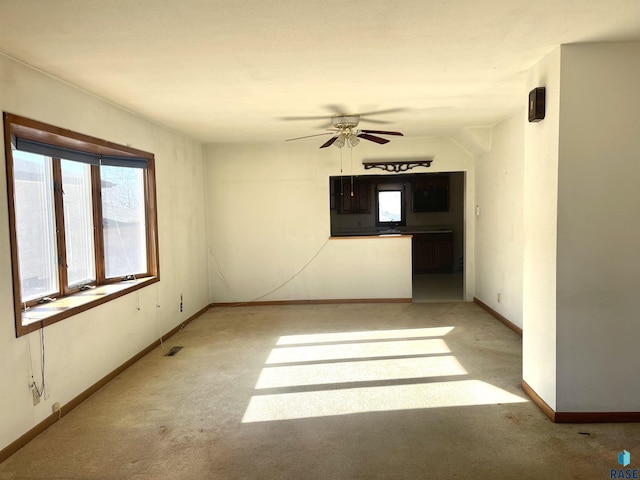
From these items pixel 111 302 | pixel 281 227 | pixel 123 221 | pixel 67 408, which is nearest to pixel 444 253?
pixel 281 227

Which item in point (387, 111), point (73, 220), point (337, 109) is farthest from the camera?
point (387, 111)

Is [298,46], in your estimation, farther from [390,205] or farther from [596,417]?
[390,205]

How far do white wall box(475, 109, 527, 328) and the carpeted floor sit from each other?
633 millimetres

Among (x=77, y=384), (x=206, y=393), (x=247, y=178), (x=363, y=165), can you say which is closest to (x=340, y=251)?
(x=363, y=165)

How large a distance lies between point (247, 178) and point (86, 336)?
3.49 meters

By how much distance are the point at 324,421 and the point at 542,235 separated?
1920mm

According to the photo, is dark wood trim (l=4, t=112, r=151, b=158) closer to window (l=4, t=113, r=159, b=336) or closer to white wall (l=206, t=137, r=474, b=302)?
window (l=4, t=113, r=159, b=336)

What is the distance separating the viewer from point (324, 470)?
2.28 m

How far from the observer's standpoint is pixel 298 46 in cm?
252

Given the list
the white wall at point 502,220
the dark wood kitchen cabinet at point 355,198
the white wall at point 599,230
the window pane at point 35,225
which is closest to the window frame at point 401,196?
the dark wood kitchen cabinet at point 355,198

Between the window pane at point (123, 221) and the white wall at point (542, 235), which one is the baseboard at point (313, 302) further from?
the white wall at point (542, 235)

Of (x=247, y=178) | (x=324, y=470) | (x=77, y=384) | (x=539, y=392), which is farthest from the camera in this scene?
(x=247, y=178)

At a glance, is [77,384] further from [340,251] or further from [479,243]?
[479,243]

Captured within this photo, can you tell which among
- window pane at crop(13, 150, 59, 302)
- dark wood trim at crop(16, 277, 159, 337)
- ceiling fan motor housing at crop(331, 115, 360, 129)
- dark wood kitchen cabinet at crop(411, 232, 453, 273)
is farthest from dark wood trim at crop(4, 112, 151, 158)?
dark wood kitchen cabinet at crop(411, 232, 453, 273)
